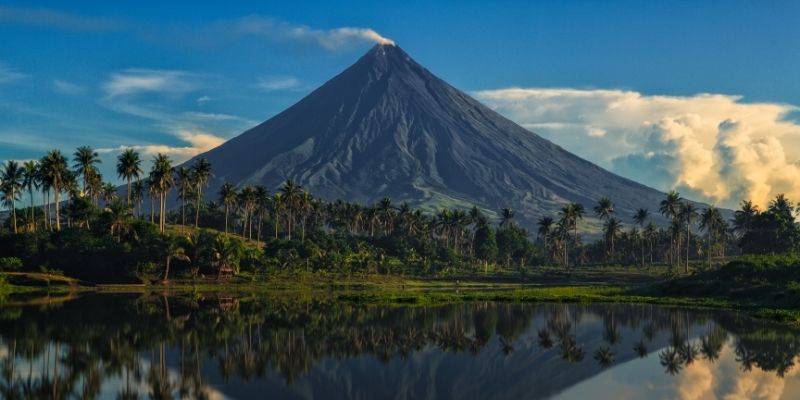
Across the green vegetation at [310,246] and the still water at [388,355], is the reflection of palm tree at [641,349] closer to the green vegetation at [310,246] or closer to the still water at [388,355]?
the still water at [388,355]

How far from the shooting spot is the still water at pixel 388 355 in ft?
97.7

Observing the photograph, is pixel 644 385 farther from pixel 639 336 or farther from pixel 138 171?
pixel 138 171

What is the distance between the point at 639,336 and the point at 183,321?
28.8 metres

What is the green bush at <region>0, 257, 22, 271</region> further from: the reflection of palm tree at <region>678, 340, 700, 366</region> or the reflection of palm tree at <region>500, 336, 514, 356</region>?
the reflection of palm tree at <region>678, 340, 700, 366</region>

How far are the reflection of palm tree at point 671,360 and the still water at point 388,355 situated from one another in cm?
9

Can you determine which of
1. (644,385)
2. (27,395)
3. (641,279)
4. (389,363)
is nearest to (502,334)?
(389,363)

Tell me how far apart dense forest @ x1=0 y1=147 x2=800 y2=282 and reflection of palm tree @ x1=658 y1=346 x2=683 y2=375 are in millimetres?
67668

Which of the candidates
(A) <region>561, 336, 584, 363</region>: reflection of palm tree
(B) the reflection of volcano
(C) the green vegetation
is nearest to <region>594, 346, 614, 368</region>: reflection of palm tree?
(B) the reflection of volcano

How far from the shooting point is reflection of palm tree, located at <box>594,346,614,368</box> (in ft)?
121

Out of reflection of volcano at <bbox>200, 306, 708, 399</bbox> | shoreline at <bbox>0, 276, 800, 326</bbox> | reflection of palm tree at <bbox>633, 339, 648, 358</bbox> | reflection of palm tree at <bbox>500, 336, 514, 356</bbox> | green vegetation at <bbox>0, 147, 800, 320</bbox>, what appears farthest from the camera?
green vegetation at <bbox>0, 147, 800, 320</bbox>

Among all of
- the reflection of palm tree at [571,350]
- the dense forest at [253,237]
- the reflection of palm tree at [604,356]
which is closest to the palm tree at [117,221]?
the dense forest at [253,237]

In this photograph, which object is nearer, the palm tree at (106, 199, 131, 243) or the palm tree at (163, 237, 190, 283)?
the palm tree at (163, 237, 190, 283)

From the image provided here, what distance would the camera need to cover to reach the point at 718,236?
176 m

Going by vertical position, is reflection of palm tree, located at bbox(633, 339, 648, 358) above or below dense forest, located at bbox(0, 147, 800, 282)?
below
